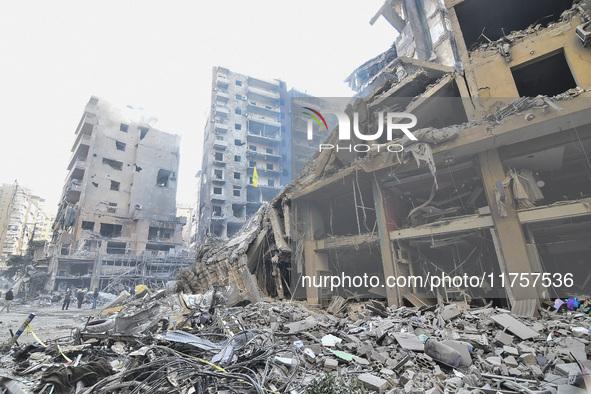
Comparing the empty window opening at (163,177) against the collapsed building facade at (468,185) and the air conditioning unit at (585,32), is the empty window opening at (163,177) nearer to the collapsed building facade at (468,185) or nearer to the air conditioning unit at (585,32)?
the collapsed building facade at (468,185)

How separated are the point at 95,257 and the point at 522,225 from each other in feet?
114

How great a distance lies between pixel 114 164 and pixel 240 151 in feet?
56.1

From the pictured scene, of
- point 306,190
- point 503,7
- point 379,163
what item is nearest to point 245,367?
point 379,163

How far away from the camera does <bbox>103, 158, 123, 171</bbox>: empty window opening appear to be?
3631 cm

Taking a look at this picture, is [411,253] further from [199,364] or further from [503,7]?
[503,7]

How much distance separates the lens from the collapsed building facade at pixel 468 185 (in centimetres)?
762

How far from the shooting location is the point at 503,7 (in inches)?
413

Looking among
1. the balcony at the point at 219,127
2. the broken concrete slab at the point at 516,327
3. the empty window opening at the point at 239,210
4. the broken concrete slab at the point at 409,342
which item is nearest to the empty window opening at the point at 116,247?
the empty window opening at the point at 239,210

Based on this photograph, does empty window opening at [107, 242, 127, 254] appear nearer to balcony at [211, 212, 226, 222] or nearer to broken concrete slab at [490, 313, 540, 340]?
balcony at [211, 212, 226, 222]

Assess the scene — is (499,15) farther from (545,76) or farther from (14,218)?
(14,218)

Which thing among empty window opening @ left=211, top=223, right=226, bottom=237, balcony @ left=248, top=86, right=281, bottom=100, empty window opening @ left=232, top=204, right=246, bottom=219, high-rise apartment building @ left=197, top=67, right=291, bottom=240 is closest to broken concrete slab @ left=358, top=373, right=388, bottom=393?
high-rise apartment building @ left=197, top=67, right=291, bottom=240

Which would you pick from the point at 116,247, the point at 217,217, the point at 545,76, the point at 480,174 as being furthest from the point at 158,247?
the point at 545,76

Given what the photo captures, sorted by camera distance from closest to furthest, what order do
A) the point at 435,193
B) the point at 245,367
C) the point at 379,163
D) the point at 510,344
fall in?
the point at 245,367, the point at 510,344, the point at 379,163, the point at 435,193

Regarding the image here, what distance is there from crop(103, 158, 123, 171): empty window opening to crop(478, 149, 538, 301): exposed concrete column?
136 ft
